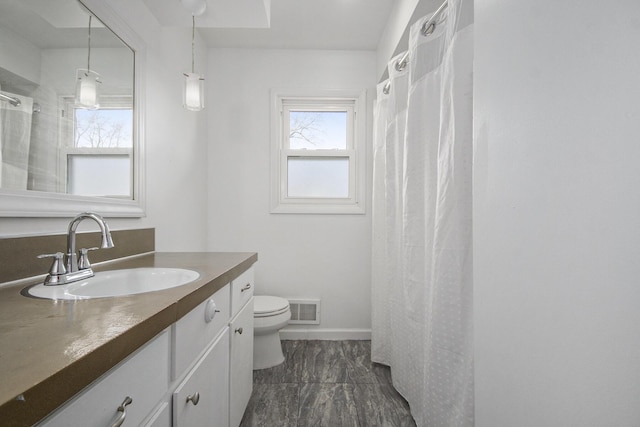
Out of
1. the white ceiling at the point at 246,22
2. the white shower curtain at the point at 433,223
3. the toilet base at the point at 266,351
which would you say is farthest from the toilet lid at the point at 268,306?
the white ceiling at the point at 246,22

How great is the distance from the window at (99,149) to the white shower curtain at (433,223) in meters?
1.36

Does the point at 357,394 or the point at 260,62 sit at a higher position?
the point at 260,62

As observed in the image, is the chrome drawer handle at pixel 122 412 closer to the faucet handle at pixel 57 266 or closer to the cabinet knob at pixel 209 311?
the cabinet knob at pixel 209 311

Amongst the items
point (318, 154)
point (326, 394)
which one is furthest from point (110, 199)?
point (318, 154)

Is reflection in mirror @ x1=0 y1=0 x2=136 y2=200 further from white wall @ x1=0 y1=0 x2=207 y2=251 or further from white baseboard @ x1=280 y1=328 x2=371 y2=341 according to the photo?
white baseboard @ x1=280 y1=328 x2=371 y2=341

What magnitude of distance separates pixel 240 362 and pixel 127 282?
0.60 meters

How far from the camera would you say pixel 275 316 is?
6.44 feet

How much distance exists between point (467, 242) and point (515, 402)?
0.50m

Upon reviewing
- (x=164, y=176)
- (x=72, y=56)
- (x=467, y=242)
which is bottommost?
(x=467, y=242)

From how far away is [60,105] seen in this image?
1003 millimetres

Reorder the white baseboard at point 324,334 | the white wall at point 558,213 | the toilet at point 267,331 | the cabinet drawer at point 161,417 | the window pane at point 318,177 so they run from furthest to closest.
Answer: the window pane at point 318,177 < the white baseboard at point 324,334 < the toilet at point 267,331 < the cabinet drawer at point 161,417 < the white wall at point 558,213

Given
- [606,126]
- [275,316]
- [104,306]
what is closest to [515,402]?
[606,126]

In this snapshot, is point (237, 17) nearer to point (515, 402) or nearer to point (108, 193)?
point (108, 193)

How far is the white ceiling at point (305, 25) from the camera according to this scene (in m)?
1.63
